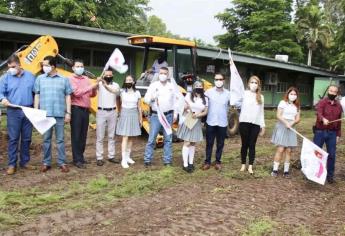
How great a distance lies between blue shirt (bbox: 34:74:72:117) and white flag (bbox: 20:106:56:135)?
0.50 ft

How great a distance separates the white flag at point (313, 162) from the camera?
314 inches

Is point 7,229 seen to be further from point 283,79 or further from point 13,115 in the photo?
point 283,79

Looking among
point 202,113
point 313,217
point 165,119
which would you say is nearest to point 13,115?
point 165,119

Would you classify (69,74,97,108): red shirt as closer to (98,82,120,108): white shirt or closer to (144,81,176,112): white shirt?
(98,82,120,108): white shirt

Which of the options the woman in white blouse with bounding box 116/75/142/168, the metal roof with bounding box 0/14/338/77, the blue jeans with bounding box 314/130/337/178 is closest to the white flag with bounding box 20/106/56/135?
the woman in white blouse with bounding box 116/75/142/168

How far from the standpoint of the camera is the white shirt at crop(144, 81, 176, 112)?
343 inches

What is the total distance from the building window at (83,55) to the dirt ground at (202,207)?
10345 millimetres

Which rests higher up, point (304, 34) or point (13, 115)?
point (304, 34)

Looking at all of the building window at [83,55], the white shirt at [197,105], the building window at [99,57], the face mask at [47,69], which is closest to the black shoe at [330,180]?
the white shirt at [197,105]

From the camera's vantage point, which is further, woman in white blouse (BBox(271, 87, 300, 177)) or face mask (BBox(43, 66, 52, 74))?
woman in white blouse (BBox(271, 87, 300, 177))

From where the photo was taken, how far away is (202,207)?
6469 millimetres

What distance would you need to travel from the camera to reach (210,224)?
5785 mm

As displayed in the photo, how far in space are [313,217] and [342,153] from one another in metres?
5.98

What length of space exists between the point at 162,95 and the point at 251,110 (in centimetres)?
160
